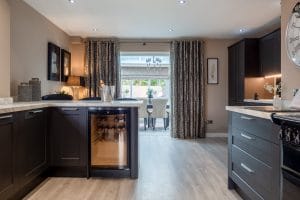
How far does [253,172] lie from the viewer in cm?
254

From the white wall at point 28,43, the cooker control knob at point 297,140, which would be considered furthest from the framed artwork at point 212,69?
the cooker control knob at point 297,140

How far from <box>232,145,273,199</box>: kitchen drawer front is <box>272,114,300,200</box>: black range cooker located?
0.26 m

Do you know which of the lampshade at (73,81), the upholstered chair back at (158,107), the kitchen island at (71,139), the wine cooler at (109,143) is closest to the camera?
the kitchen island at (71,139)

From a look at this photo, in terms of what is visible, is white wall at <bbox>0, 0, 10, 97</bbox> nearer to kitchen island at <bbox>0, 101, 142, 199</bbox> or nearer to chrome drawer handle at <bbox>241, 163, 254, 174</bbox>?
kitchen island at <bbox>0, 101, 142, 199</bbox>

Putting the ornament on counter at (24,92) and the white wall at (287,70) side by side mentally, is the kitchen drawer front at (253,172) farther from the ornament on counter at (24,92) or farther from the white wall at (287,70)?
the ornament on counter at (24,92)

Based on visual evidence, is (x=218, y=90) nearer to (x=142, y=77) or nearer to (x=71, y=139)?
(x=142, y=77)

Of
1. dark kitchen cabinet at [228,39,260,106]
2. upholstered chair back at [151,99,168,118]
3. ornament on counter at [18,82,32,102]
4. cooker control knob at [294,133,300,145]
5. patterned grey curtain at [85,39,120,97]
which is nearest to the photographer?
cooker control knob at [294,133,300,145]

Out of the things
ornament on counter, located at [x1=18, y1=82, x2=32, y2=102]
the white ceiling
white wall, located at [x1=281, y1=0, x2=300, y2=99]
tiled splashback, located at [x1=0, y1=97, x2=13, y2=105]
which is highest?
the white ceiling

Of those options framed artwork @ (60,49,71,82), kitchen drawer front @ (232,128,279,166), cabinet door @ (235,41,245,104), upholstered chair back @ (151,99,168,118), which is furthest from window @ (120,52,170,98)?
kitchen drawer front @ (232,128,279,166)

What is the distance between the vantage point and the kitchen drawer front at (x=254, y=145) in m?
2.19

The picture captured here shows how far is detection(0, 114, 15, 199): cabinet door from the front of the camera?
2525 millimetres

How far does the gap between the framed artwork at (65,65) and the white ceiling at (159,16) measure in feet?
1.68

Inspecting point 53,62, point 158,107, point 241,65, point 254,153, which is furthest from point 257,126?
point 158,107

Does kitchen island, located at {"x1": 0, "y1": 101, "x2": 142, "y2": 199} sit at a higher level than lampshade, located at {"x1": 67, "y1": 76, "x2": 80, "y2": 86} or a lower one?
lower
